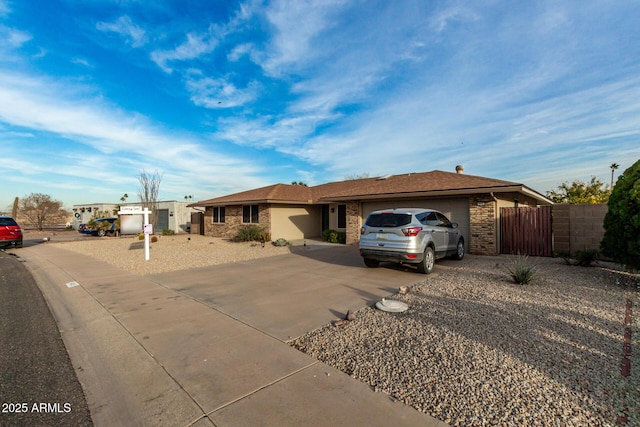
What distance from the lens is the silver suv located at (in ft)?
24.4

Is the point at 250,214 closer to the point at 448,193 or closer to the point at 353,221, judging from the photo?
the point at 353,221

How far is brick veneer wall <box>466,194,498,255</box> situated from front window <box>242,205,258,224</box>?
12334 millimetres

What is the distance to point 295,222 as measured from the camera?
19.2 metres

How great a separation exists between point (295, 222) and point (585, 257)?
1425 centimetres

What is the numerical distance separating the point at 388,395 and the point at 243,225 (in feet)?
57.0

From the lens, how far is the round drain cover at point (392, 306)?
4.88 m

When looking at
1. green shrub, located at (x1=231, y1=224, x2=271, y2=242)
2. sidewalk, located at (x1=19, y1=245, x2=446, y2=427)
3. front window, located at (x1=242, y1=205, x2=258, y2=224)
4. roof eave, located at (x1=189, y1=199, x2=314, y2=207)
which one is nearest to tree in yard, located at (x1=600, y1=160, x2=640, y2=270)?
sidewalk, located at (x1=19, y1=245, x2=446, y2=427)

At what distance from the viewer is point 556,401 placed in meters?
2.54

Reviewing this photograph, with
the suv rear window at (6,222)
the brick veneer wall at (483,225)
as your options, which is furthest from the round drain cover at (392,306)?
the suv rear window at (6,222)

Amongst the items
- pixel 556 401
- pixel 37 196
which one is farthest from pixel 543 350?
pixel 37 196

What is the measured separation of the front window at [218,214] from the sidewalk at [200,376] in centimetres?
1635

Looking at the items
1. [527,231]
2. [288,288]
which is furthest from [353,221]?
[288,288]

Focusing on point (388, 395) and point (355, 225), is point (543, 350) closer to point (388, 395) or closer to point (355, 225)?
point (388, 395)

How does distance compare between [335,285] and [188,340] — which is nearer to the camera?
[188,340]
